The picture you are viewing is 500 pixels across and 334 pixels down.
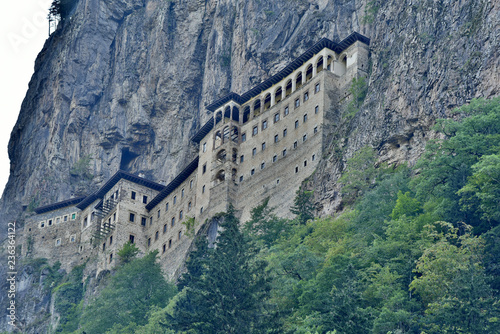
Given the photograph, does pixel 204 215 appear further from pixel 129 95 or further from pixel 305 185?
pixel 129 95

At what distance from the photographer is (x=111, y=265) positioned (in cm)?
8331

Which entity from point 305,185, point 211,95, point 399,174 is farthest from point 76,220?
point 399,174

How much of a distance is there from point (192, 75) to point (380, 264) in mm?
61321

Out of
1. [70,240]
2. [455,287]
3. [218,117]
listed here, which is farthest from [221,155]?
[455,287]

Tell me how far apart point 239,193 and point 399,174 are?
69.3 ft

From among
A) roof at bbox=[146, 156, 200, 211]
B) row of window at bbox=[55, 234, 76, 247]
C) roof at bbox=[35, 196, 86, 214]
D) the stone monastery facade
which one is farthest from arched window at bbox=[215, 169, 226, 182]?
roof at bbox=[35, 196, 86, 214]

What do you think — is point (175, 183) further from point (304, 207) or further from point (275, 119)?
point (304, 207)

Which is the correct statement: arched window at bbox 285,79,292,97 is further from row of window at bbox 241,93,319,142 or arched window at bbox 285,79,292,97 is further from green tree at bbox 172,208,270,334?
green tree at bbox 172,208,270,334

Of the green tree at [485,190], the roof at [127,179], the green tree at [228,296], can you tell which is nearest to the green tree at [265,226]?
the green tree at [228,296]

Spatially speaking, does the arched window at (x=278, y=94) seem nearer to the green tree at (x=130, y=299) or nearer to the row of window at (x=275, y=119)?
the row of window at (x=275, y=119)

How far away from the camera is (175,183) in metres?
84.0

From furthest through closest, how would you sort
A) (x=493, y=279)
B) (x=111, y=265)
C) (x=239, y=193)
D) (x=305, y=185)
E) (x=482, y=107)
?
1. (x=111, y=265)
2. (x=239, y=193)
3. (x=305, y=185)
4. (x=482, y=107)
5. (x=493, y=279)

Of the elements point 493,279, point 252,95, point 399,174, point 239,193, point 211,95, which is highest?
point 211,95

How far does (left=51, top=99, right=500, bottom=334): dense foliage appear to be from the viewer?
3769 centimetres
